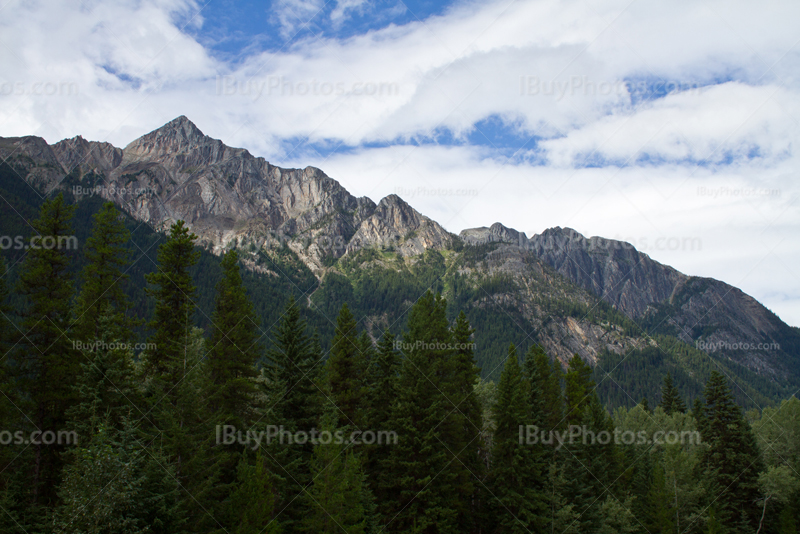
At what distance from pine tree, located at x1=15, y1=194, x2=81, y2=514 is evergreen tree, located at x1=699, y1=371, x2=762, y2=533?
57.6m

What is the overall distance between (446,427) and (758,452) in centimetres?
3918

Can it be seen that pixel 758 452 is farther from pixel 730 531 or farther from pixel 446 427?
pixel 446 427

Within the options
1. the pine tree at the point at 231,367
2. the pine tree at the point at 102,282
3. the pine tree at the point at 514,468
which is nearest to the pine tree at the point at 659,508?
the pine tree at the point at 514,468

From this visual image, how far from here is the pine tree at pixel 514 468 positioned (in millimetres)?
36062

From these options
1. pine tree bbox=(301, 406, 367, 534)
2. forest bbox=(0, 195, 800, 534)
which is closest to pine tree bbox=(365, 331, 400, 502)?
forest bbox=(0, 195, 800, 534)

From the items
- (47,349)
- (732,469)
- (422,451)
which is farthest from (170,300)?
(732,469)

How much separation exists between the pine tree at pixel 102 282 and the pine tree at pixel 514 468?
29.8m

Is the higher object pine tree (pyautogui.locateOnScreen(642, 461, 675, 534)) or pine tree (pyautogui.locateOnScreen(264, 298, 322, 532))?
pine tree (pyautogui.locateOnScreen(264, 298, 322, 532))

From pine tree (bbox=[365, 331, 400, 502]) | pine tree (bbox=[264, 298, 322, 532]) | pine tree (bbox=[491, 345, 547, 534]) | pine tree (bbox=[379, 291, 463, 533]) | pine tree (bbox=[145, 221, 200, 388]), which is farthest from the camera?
pine tree (bbox=[491, 345, 547, 534])

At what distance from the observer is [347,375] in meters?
34.9

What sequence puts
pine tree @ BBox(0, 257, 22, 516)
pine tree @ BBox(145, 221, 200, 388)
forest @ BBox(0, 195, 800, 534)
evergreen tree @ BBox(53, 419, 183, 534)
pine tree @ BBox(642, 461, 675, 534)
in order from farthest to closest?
pine tree @ BBox(642, 461, 675, 534) < pine tree @ BBox(145, 221, 200, 388) < forest @ BBox(0, 195, 800, 534) < pine tree @ BBox(0, 257, 22, 516) < evergreen tree @ BBox(53, 419, 183, 534)

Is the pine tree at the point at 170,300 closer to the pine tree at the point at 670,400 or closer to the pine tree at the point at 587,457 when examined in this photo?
the pine tree at the point at 587,457

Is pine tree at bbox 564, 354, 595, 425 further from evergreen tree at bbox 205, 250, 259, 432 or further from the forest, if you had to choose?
evergreen tree at bbox 205, 250, 259, 432

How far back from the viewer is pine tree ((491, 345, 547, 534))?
36.1 metres
